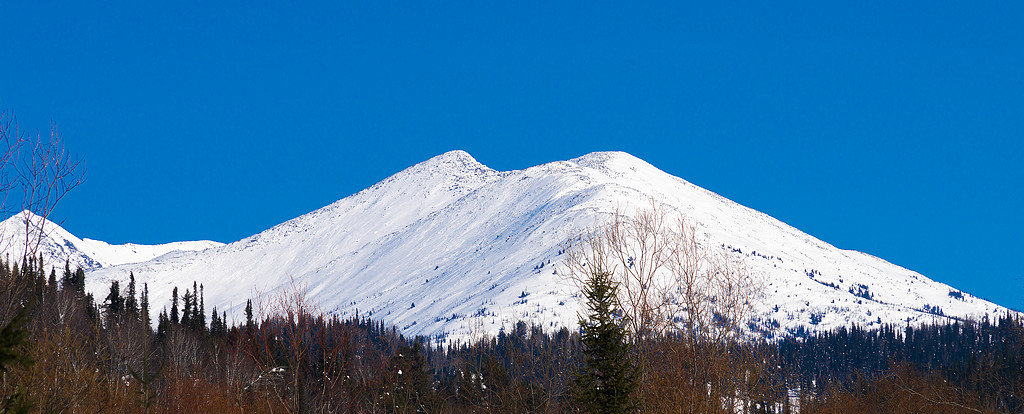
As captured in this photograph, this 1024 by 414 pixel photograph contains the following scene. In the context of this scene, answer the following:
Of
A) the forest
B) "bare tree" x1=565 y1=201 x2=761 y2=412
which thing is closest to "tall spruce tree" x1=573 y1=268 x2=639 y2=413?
the forest

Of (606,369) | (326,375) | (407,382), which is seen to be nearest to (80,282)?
(407,382)

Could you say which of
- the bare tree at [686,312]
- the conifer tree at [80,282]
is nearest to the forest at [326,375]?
the bare tree at [686,312]

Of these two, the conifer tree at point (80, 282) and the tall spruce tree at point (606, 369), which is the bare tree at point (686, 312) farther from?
the conifer tree at point (80, 282)

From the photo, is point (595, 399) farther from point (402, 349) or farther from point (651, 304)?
point (402, 349)

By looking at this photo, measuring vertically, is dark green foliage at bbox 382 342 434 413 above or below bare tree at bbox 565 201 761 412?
below

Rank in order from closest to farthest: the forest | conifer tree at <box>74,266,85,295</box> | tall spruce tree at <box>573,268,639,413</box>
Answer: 1. the forest
2. tall spruce tree at <box>573,268,639,413</box>
3. conifer tree at <box>74,266,85,295</box>

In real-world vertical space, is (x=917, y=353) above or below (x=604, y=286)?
below

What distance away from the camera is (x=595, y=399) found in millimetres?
20625

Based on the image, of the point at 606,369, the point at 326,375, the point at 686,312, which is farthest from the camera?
the point at 686,312

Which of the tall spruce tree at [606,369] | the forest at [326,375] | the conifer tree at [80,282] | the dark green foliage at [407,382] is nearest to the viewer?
the forest at [326,375]

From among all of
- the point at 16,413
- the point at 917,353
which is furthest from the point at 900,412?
the point at 917,353

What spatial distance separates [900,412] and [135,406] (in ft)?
130

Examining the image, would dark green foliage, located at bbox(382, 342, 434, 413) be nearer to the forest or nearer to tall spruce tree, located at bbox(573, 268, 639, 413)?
the forest

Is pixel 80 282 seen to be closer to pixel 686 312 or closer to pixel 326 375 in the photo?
pixel 326 375
